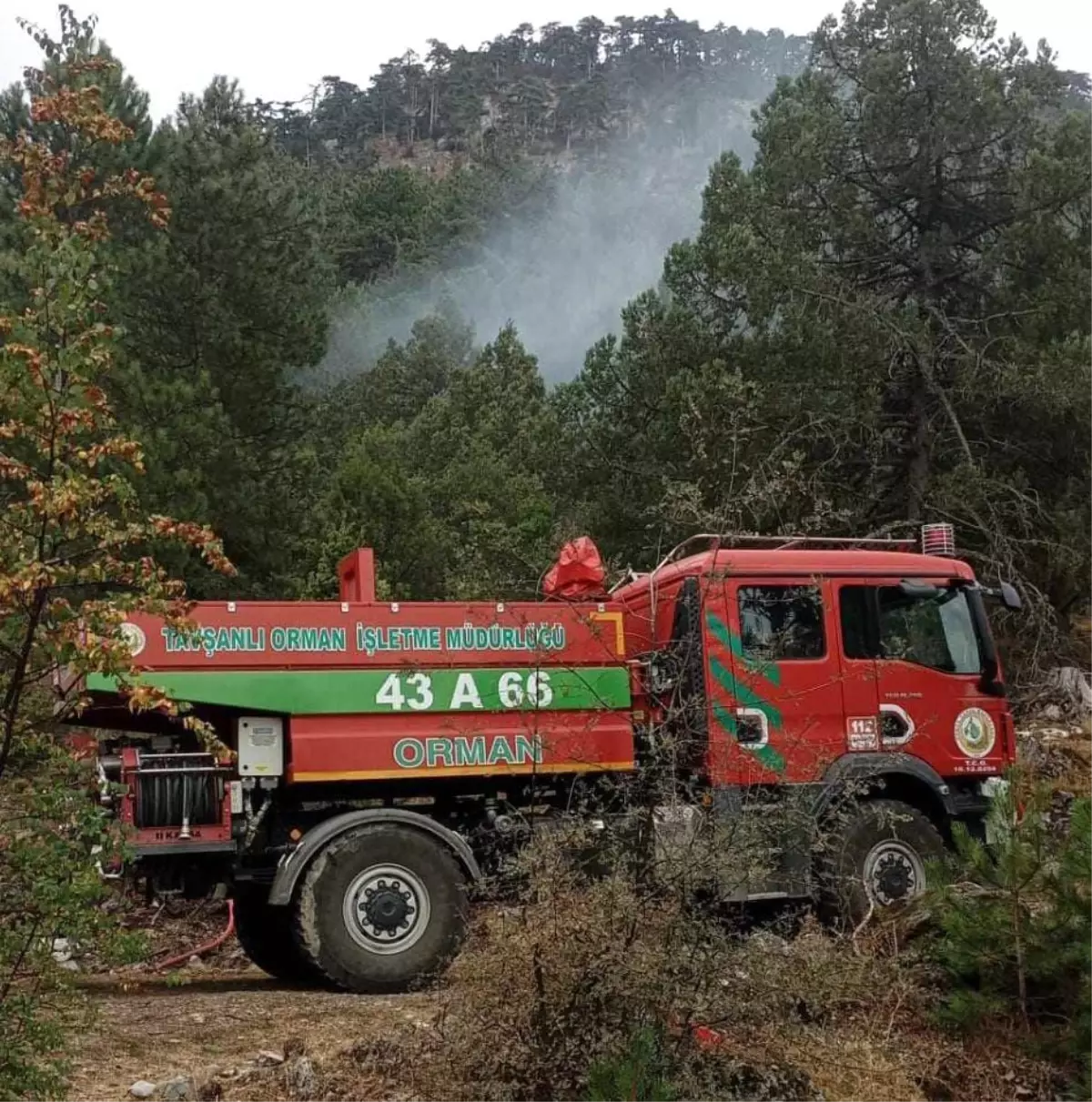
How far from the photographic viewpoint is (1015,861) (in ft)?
20.1

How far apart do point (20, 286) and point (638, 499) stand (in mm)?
7817

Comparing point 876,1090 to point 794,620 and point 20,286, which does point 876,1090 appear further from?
point 20,286

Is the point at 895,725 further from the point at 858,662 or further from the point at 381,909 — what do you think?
the point at 381,909

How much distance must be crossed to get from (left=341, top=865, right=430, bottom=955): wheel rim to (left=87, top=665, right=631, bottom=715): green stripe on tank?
961mm

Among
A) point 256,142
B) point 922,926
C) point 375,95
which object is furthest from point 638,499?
point 375,95

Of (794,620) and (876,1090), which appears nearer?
(876,1090)

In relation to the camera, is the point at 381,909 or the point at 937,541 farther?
the point at 937,541

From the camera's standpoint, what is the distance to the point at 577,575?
930cm

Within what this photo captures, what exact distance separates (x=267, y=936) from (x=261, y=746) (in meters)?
1.96

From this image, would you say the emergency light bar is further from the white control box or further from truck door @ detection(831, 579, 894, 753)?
the white control box

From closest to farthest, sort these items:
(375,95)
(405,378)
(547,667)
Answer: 1. (547,667)
2. (405,378)
3. (375,95)

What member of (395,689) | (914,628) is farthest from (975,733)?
(395,689)

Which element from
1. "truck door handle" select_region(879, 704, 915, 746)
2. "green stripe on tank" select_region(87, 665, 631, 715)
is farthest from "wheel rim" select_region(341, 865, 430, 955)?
"truck door handle" select_region(879, 704, 915, 746)

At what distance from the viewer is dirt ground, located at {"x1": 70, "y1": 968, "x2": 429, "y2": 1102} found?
5699mm
